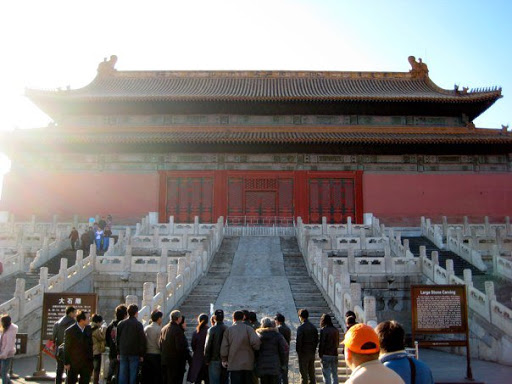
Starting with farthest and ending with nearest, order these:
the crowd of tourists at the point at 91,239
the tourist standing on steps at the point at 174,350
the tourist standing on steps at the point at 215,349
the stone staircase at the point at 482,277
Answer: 1. the crowd of tourists at the point at 91,239
2. the stone staircase at the point at 482,277
3. the tourist standing on steps at the point at 174,350
4. the tourist standing on steps at the point at 215,349

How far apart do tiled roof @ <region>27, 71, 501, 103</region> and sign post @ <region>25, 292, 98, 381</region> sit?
19.0 meters

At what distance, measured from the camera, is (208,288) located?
14586 mm

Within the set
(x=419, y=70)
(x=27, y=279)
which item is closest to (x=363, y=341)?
(x=27, y=279)

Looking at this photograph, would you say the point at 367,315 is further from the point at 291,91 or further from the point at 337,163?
the point at 291,91

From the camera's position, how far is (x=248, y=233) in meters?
21.7

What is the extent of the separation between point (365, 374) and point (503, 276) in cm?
1414

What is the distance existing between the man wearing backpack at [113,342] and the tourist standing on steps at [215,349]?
4.51 ft

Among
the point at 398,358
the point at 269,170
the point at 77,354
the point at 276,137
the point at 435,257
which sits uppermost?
the point at 276,137

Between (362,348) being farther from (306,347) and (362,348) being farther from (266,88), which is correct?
(266,88)

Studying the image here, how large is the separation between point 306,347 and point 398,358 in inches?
175

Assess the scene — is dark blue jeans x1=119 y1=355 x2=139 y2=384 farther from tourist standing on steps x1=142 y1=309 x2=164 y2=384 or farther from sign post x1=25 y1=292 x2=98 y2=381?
sign post x1=25 y1=292 x2=98 y2=381

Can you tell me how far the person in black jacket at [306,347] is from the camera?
7.84 m

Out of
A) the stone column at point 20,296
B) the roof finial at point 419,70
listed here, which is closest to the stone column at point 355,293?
the stone column at point 20,296

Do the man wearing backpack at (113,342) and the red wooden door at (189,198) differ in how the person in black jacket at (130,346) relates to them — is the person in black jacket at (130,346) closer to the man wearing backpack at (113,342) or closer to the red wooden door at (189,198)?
the man wearing backpack at (113,342)
